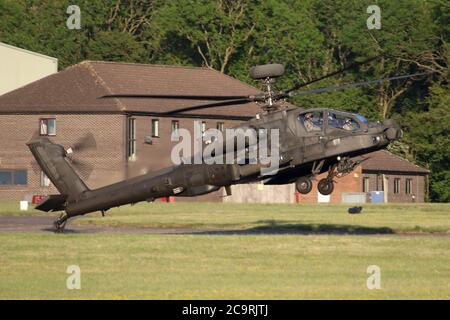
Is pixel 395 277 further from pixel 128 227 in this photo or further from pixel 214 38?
pixel 214 38

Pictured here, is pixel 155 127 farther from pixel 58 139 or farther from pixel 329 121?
pixel 329 121

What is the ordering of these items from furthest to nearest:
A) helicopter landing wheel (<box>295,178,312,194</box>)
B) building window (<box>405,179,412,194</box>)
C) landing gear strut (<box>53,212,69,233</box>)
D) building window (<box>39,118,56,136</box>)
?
building window (<box>405,179,412,194</box>)
building window (<box>39,118,56,136</box>)
landing gear strut (<box>53,212,69,233</box>)
helicopter landing wheel (<box>295,178,312,194</box>)

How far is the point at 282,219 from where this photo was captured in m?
56.3

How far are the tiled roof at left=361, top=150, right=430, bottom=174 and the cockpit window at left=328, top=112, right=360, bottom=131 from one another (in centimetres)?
6910

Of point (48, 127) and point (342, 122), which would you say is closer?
point (342, 122)

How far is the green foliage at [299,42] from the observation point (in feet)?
386

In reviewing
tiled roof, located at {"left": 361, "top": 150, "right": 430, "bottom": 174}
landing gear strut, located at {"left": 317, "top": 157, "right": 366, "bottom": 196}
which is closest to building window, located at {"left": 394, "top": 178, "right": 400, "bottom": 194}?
tiled roof, located at {"left": 361, "top": 150, "right": 430, "bottom": 174}

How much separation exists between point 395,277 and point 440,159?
8221cm

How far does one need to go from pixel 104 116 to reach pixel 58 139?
15.0ft

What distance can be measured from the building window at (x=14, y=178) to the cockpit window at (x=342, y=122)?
59955 mm

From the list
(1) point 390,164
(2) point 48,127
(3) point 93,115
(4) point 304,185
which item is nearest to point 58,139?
(2) point 48,127

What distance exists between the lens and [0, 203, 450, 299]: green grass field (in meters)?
27.5

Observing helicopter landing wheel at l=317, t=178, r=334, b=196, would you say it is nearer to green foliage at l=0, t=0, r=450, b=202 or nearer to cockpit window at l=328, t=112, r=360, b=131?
cockpit window at l=328, t=112, r=360, b=131

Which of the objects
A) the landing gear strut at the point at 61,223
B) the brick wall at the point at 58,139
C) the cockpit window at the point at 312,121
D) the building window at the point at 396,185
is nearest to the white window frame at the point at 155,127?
the brick wall at the point at 58,139
